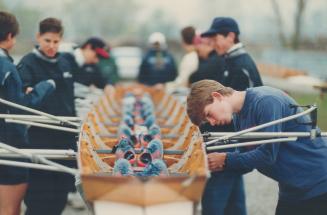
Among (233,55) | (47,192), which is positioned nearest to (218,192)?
(233,55)

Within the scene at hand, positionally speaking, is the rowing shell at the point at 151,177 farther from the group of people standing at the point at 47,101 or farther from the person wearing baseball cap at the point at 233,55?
the person wearing baseball cap at the point at 233,55

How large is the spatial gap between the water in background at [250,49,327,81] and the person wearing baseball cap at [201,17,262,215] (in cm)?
1908

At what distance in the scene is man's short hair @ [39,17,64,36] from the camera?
6133 millimetres

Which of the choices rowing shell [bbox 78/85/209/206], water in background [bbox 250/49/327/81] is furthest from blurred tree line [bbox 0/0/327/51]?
rowing shell [bbox 78/85/209/206]

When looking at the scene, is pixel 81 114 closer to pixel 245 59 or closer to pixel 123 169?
pixel 245 59

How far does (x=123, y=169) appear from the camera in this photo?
4707 mm

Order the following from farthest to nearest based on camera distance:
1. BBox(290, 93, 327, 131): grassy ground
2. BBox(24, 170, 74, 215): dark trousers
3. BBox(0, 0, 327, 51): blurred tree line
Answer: BBox(0, 0, 327, 51): blurred tree line < BBox(290, 93, 327, 131): grassy ground < BBox(24, 170, 74, 215): dark trousers

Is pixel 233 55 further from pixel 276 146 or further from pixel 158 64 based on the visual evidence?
pixel 158 64

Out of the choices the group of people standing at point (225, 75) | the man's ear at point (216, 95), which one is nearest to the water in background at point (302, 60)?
the group of people standing at point (225, 75)

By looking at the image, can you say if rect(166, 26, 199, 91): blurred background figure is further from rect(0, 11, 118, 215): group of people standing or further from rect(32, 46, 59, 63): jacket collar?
rect(32, 46, 59, 63): jacket collar

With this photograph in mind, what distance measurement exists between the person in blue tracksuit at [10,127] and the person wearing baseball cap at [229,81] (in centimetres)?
159

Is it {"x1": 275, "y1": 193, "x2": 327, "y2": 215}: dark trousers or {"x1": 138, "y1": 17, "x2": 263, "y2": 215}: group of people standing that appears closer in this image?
{"x1": 275, "y1": 193, "x2": 327, "y2": 215}: dark trousers

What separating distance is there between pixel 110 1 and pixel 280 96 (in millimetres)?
117064

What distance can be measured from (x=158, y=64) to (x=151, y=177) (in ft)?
23.2
